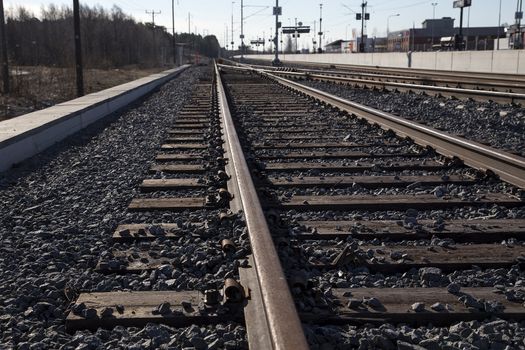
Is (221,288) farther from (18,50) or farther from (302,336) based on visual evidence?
(18,50)

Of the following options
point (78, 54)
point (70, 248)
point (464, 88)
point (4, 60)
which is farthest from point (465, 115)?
point (4, 60)

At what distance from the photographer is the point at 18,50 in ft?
178

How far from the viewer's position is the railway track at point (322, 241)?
296 cm

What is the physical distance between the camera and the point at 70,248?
161 inches

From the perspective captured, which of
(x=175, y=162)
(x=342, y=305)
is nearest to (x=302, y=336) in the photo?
(x=342, y=305)

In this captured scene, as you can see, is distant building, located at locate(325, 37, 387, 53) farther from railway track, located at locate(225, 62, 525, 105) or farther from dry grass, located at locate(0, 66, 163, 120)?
railway track, located at locate(225, 62, 525, 105)

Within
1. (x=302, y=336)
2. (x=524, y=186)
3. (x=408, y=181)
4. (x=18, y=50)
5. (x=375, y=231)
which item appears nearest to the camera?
(x=302, y=336)

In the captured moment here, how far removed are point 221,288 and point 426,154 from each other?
184 inches

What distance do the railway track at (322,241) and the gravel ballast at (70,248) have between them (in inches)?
3.1

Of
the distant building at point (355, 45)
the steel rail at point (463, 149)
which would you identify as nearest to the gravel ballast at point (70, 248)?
the steel rail at point (463, 149)

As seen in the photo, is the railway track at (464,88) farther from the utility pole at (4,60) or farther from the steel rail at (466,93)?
the utility pole at (4,60)

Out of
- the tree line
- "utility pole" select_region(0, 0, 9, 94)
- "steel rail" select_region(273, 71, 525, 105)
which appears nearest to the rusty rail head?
"steel rail" select_region(273, 71, 525, 105)

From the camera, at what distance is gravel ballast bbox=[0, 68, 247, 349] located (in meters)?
2.78

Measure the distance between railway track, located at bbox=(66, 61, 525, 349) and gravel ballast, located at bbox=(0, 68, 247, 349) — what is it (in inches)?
3.1
